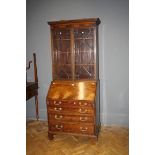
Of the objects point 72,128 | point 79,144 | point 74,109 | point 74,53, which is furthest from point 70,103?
point 74,53

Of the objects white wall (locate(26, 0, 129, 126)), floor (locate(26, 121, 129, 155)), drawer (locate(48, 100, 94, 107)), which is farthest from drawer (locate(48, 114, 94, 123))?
white wall (locate(26, 0, 129, 126))

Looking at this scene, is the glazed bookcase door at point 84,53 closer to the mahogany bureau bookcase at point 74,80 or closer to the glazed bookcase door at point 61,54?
the mahogany bureau bookcase at point 74,80

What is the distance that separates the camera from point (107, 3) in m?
3.89

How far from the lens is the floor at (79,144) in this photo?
9.69ft

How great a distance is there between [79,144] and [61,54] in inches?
69.1

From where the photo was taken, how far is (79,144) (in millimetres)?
3250

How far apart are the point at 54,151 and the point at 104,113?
152 centimetres

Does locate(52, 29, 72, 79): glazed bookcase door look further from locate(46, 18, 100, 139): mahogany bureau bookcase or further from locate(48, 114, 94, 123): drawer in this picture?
locate(48, 114, 94, 123): drawer

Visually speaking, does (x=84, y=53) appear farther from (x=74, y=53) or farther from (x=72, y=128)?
(x=72, y=128)

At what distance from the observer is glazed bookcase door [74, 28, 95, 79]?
11.8 feet

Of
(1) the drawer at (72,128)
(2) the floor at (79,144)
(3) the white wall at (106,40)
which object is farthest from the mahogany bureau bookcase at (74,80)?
(3) the white wall at (106,40)
